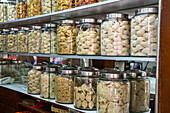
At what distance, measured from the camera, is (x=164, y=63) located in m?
1.13

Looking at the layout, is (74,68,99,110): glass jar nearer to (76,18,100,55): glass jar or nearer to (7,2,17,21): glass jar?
(76,18,100,55): glass jar

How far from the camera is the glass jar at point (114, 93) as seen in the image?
4.62 feet

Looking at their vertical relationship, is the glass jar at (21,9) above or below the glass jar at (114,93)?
above

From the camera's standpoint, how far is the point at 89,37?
5.35 ft

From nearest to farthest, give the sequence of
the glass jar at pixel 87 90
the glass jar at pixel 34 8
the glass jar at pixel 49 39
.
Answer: the glass jar at pixel 87 90
the glass jar at pixel 49 39
the glass jar at pixel 34 8

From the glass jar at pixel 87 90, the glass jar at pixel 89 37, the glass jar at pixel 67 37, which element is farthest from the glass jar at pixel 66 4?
the glass jar at pixel 87 90

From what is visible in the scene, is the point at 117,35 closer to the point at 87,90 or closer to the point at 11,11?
the point at 87,90

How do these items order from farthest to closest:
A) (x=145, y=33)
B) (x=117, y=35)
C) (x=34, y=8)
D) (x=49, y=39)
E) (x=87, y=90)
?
(x=34, y=8) < (x=49, y=39) < (x=87, y=90) < (x=117, y=35) < (x=145, y=33)

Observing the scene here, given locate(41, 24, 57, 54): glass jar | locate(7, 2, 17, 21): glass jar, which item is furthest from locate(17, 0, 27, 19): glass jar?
locate(41, 24, 57, 54): glass jar

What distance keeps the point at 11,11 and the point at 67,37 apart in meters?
1.28

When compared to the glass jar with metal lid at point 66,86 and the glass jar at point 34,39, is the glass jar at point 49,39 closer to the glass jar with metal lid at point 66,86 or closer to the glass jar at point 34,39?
the glass jar at point 34,39

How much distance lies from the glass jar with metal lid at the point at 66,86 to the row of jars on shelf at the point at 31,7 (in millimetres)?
569

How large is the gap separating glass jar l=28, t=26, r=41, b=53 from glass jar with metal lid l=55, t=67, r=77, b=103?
0.58 meters

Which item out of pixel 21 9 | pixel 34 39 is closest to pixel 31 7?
pixel 21 9
